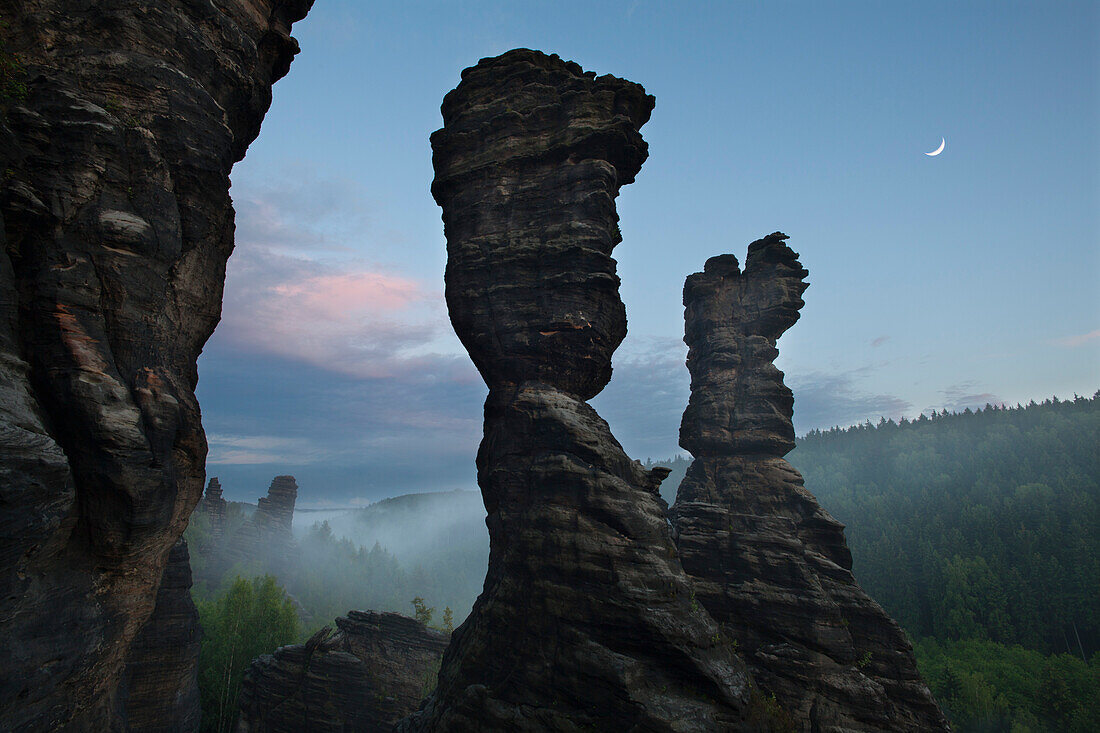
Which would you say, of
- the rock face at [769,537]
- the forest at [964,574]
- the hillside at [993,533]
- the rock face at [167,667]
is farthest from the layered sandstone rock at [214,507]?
the hillside at [993,533]

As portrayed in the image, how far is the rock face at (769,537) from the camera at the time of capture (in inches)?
966

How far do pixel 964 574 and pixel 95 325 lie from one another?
11323cm

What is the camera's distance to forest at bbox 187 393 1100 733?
171ft

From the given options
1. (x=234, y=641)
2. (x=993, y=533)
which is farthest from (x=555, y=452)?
(x=993, y=533)

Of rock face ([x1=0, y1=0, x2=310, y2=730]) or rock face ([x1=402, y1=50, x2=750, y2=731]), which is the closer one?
rock face ([x1=0, y1=0, x2=310, y2=730])

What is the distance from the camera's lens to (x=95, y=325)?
11750mm

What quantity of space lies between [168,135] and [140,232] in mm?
3228

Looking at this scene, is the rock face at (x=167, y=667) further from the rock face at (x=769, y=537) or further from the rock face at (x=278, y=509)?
the rock face at (x=278, y=509)

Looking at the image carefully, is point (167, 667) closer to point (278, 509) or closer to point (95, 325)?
point (95, 325)

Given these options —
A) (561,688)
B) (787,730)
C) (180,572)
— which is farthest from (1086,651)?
(180,572)

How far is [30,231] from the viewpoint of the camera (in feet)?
37.2

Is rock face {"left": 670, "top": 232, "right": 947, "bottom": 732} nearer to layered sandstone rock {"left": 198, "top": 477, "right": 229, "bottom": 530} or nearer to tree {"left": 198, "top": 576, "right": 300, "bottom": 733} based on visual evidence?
tree {"left": 198, "top": 576, "right": 300, "bottom": 733}

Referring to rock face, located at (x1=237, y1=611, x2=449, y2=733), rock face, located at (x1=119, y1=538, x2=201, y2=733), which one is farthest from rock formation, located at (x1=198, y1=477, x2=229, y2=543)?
rock face, located at (x1=119, y1=538, x2=201, y2=733)

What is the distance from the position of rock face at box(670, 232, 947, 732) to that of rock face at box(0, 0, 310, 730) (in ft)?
88.9
